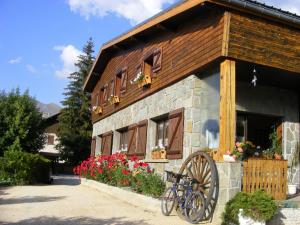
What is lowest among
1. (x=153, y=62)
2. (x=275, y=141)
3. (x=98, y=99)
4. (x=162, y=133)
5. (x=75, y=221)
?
(x=75, y=221)

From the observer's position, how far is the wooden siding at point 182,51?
10.3 m

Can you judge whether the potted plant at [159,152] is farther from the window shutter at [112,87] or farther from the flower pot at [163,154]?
the window shutter at [112,87]

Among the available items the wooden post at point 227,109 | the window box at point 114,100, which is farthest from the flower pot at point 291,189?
the window box at point 114,100

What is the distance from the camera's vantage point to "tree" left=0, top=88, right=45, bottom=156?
24.4 meters

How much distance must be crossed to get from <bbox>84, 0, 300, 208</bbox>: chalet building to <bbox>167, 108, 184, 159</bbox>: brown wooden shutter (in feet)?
0.09

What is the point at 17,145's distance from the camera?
2370cm

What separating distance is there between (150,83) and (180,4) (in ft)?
12.8

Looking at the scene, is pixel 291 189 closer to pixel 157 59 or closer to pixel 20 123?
pixel 157 59

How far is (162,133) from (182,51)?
3108 mm

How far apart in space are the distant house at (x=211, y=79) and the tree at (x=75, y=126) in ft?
76.4

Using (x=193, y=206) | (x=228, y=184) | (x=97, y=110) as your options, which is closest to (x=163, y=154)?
(x=193, y=206)

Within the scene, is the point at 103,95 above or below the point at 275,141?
above

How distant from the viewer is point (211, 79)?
1115 centimetres

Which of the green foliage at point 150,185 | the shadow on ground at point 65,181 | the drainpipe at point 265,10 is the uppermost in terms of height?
the drainpipe at point 265,10
